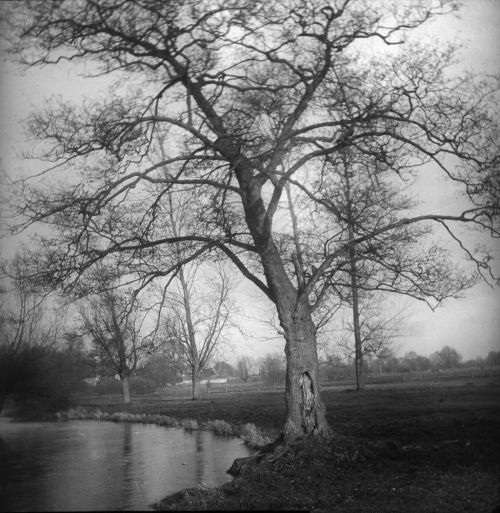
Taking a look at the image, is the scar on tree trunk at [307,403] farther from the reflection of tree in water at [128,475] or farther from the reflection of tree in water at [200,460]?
the reflection of tree in water at [128,475]

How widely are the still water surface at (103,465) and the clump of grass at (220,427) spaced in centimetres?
37

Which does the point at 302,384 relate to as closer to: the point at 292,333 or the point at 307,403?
the point at 307,403

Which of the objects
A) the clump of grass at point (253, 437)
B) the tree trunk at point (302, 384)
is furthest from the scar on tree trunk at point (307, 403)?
the clump of grass at point (253, 437)

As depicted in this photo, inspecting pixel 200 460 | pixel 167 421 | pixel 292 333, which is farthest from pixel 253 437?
pixel 167 421

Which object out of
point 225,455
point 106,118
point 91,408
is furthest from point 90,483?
point 91,408

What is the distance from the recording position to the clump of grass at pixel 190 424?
59.1 feet

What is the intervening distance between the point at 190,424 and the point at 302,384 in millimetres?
10007

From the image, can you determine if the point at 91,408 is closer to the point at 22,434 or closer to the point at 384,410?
the point at 22,434

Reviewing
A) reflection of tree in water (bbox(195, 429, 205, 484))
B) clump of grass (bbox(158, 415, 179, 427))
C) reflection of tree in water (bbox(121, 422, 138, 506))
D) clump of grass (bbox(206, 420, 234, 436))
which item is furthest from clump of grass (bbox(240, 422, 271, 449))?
clump of grass (bbox(158, 415, 179, 427))

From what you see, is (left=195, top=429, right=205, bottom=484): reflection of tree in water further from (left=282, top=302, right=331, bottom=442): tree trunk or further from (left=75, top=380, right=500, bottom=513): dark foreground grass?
(left=282, top=302, right=331, bottom=442): tree trunk

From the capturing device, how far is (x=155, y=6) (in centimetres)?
769

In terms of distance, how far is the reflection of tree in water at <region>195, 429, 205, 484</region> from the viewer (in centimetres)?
944

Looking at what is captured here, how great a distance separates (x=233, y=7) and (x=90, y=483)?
8329 mm

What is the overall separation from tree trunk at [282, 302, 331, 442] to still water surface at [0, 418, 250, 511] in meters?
1.63
